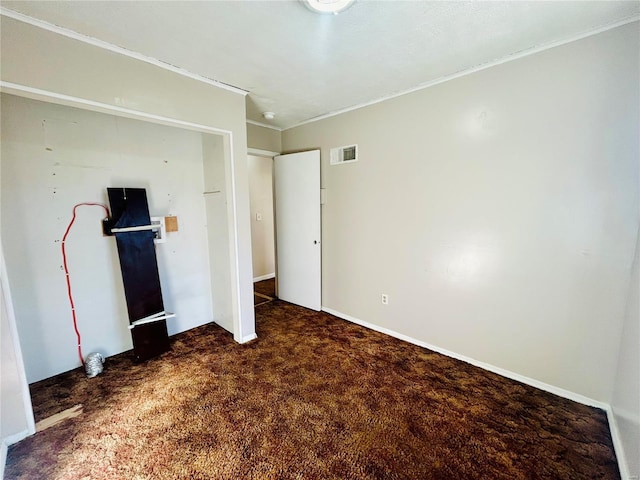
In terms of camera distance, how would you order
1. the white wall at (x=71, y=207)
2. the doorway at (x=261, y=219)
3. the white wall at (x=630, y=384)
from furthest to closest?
the doorway at (x=261, y=219) < the white wall at (x=71, y=207) < the white wall at (x=630, y=384)

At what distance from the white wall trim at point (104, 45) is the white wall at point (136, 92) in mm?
21

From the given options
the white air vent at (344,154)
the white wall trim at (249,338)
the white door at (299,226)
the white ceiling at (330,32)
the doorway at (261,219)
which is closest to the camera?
the white ceiling at (330,32)

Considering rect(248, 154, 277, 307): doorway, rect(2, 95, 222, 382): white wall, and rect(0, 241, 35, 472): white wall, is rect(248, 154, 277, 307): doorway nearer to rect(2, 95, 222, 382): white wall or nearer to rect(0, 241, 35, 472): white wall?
rect(2, 95, 222, 382): white wall

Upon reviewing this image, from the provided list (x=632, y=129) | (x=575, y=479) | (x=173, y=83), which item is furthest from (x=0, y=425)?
(x=632, y=129)

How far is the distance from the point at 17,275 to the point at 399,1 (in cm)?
320

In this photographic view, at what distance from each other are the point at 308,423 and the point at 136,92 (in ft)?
8.49

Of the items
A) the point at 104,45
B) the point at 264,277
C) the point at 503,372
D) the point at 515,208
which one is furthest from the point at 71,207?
the point at 503,372

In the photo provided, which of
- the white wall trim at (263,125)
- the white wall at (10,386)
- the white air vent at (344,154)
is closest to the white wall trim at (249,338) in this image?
the white wall at (10,386)

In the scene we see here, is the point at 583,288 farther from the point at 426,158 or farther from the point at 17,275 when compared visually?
the point at 17,275

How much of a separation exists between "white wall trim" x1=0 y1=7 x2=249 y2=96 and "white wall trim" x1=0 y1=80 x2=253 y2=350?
0.36m

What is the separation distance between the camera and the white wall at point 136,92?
1.54m

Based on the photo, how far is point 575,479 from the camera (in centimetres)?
141

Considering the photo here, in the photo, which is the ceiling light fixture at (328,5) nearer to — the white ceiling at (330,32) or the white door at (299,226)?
the white ceiling at (330,32)

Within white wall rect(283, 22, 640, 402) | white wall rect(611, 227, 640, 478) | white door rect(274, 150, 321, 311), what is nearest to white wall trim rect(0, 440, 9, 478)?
white door rect(274, 150, 321, 311)
